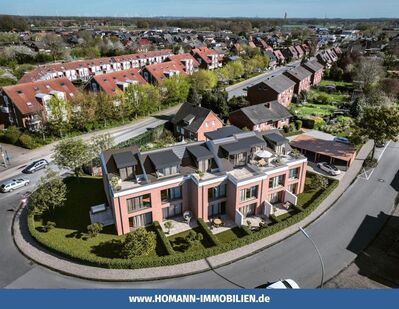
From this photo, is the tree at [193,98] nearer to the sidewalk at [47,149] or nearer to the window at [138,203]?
the sidewalk at [47,149]

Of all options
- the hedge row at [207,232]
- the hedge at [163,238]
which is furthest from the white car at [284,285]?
the hedge at [163,238]

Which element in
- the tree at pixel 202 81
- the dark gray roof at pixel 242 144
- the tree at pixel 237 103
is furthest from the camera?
the tree at pixel 202 81

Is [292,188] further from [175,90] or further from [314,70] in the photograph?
[314,70]

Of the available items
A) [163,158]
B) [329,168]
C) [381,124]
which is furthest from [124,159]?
[381,124]

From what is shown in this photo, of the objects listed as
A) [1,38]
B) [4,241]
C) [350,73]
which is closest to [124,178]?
[4,241]

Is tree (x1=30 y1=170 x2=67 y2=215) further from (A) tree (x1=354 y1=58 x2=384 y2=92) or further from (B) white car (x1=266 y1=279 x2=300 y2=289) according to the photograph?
(A) tree (x1=354 y1=58 x2=384 y2=92)

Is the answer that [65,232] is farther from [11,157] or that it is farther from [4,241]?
[11,157]
